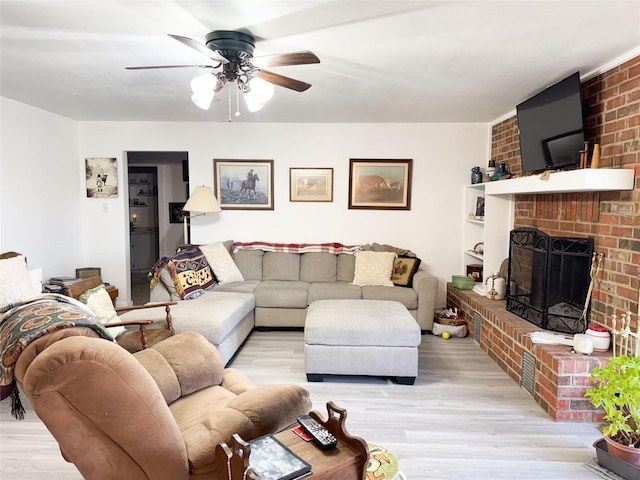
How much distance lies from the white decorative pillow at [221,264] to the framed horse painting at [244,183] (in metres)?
0.73

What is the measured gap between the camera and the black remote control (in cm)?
144

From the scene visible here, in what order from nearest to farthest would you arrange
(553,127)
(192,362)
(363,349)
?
(192,362), (363,349), (553,127)

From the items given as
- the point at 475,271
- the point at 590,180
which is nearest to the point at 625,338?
the point at 590,180

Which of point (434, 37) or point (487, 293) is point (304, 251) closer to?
point (487, 293)

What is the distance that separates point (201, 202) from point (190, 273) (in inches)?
34.9

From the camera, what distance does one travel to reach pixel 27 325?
1311mm

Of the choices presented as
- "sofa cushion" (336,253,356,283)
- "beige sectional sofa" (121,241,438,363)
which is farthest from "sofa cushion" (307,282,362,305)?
"sofa cushion" (336,253,356,283)

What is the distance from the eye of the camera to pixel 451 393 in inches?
116

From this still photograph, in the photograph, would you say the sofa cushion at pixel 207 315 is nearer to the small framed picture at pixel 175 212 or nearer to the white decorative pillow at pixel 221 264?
the white decorative pillow at pixel 221 264

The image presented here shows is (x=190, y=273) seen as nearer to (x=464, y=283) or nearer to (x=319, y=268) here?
(x=319, y=268)

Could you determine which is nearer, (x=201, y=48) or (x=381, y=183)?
(x=201, y=48)

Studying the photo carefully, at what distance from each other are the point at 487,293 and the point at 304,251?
2.07m

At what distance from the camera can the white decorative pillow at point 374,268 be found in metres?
4.41

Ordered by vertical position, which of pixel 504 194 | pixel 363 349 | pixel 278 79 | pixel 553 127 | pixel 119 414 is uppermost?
pixel 278 79
